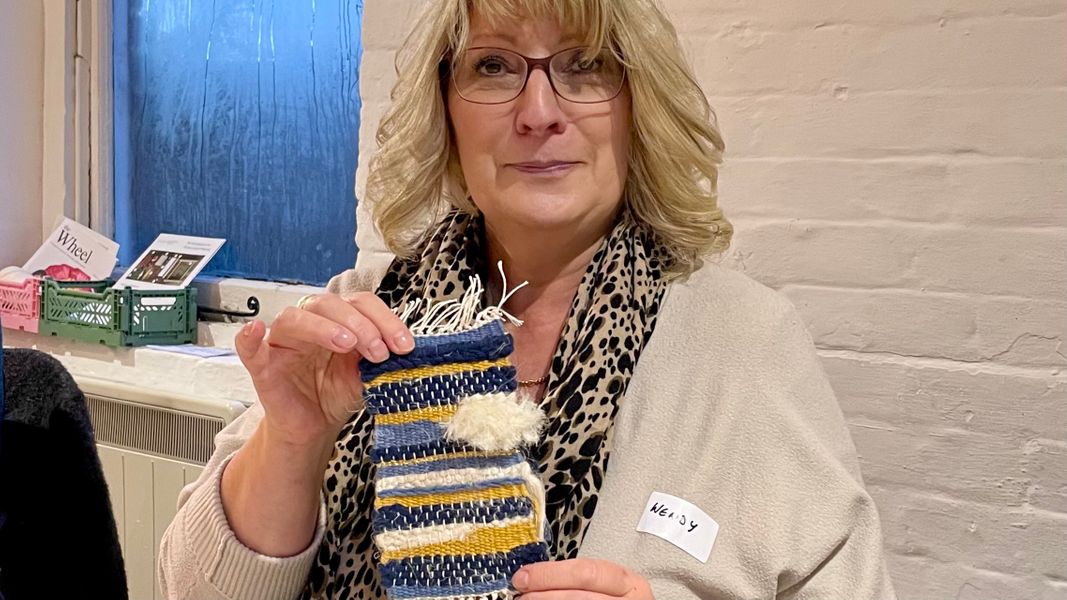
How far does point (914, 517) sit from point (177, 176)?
6.47 ft

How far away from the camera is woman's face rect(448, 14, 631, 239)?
1.14 metres

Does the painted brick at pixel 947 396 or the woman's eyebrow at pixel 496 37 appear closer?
the woman's eyebrow at pixel 496 37

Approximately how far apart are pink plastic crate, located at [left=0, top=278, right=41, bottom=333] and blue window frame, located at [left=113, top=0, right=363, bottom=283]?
354 millimetres

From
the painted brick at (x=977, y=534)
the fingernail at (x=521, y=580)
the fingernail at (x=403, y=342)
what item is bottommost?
the painted brick at (x=977, y=534)

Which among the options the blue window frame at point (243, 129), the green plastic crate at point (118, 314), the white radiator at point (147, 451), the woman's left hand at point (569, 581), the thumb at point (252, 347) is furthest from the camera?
the blue window frame at point (243, 129)

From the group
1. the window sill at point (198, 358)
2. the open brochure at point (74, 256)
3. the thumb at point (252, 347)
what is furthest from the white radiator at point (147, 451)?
the thumb at point (252, 347)

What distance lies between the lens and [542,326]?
122cm

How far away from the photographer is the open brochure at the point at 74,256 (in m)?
2.52

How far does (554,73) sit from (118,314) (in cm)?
147

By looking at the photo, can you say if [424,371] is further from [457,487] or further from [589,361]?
[589,361]

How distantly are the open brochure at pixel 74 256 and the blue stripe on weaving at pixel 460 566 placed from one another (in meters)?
1.89

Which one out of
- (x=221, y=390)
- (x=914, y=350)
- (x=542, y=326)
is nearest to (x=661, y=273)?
(x=542, y=326)

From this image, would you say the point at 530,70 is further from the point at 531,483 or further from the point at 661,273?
the point at 531,483

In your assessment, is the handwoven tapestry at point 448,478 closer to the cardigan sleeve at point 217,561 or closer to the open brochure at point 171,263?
the cardigan sleeve at point 217,561
